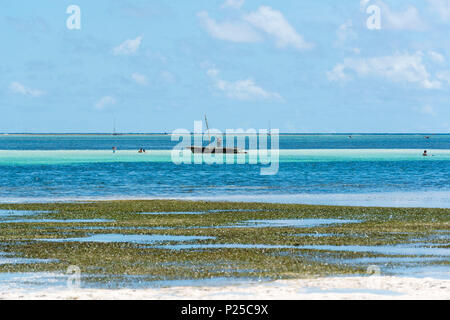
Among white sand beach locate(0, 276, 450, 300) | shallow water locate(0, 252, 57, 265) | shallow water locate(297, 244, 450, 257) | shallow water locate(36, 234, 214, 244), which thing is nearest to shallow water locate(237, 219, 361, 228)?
shallow water locate(36, 234, 214, 244)

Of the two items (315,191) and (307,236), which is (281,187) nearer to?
(315,191)

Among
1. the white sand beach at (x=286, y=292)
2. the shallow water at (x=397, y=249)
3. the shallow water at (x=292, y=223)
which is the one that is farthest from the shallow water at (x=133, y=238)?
the white sand beach at (x=286, y=292)

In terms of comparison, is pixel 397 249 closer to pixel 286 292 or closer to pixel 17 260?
pixel 286 292

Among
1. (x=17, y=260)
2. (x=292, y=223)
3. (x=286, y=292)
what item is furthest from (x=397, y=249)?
(x=17, y=260)

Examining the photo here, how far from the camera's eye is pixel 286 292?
19.9m

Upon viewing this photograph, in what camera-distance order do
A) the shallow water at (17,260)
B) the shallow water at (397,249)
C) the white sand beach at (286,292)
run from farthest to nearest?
the shallow water at (397,249)
the shallow water at (17,260)
the white sand beach at (286,292)

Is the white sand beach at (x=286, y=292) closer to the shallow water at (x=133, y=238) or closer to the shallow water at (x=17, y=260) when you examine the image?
the shallow water at (x=17, y=260)

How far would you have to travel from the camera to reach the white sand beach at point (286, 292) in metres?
19.3

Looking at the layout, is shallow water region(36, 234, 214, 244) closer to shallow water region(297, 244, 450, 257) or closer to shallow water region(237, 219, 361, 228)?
shallow water region(237, 219, 361, 228)

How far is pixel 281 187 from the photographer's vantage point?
69875 millimetres

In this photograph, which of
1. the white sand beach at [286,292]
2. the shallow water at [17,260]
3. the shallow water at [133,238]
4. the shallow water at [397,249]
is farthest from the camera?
the shallow water at [133,238]
